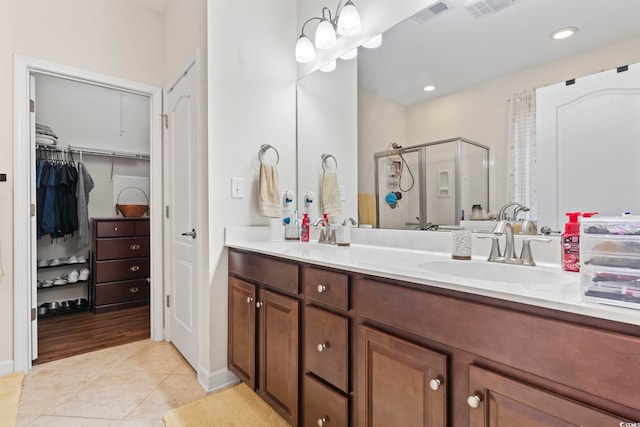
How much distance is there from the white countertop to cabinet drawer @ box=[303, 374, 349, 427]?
465mm

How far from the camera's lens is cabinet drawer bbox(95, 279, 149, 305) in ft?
10.5

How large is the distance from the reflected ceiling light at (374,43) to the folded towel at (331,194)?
752 mm

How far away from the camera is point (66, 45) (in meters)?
2.23

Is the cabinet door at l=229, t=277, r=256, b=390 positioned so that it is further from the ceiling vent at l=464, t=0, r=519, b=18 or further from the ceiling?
the ceiling vent at l=464, t=0, r=519, b=18

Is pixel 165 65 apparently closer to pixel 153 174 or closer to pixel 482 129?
pixel 153 174

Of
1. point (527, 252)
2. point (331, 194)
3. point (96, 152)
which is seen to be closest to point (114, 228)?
point (96, 152)

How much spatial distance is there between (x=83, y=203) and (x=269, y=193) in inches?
97.5

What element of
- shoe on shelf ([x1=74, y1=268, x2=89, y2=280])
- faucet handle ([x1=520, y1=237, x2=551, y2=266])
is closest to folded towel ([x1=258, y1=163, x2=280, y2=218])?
faucet handle ([x1=520, y1=237, x2=551, y2=266])

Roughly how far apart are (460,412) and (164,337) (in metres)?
2.43

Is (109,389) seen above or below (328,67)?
below

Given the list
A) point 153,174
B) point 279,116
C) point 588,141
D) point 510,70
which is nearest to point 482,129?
point 510,70

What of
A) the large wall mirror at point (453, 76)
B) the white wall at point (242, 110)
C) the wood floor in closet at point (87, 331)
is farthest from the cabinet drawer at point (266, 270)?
the wood floor in closet at point (87, 331)

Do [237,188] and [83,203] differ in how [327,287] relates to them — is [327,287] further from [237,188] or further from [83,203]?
[83,203]

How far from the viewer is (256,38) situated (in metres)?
2.07
